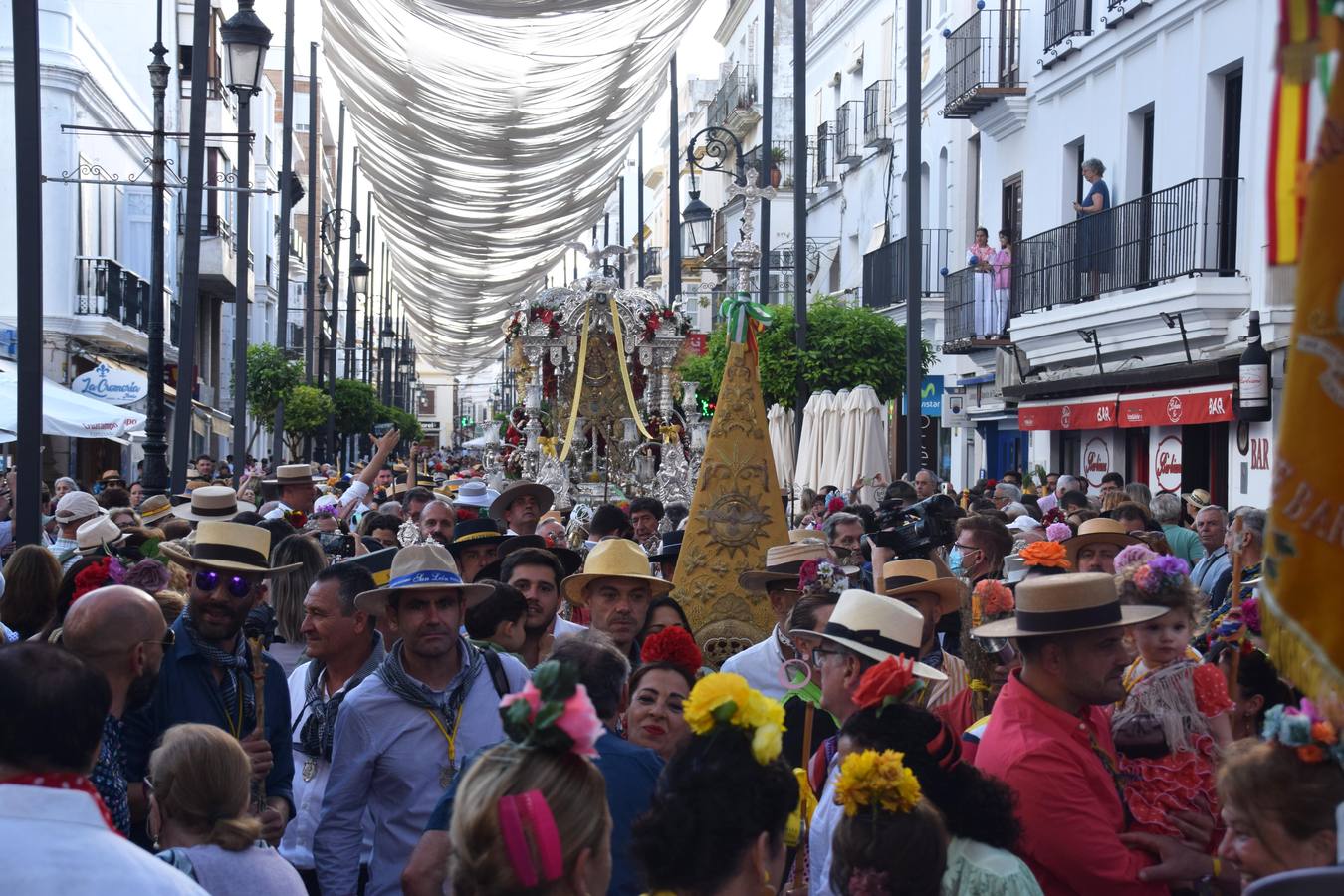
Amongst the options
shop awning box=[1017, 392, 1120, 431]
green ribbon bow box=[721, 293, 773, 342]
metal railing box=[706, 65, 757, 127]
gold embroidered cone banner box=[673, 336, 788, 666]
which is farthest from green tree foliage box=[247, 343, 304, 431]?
gold embroidered cone banner box=[673, 336, 788, 666]

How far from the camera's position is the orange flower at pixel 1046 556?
6953mm

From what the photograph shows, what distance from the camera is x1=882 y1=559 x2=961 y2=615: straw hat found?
6988mm

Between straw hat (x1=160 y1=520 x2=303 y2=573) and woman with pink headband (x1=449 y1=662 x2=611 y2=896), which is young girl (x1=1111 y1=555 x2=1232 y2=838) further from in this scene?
straw hat (x1=160 y1=520 x2=303 y2=573)

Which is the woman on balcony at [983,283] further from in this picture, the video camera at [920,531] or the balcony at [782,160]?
the balcony at [782,160]

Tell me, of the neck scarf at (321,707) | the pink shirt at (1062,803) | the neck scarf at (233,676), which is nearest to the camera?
the pink shirt at (1062,803)

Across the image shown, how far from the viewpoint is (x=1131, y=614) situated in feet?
17.3

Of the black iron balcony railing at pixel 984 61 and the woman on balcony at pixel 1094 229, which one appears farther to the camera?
the black iron balcony railing at pixel 984 61

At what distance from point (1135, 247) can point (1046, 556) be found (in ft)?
43.6

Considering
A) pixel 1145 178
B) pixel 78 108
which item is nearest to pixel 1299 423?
pixel 1145 178

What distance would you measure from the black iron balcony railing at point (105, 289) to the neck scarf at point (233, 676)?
24.9m

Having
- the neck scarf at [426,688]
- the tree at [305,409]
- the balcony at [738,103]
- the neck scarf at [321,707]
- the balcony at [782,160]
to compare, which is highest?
the balcony at [738,103]

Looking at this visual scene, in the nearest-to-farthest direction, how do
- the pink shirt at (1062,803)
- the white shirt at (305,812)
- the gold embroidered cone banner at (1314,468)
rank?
the gold embroidered cone banner at (1314,468), the pink shirt at (1062,803), the white shirt at (305,812)

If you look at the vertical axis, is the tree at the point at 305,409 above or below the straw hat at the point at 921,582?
above

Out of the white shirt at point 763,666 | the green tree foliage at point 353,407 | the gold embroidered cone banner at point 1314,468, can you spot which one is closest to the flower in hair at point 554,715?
the gold embroidered cone banner at point 1314,468
